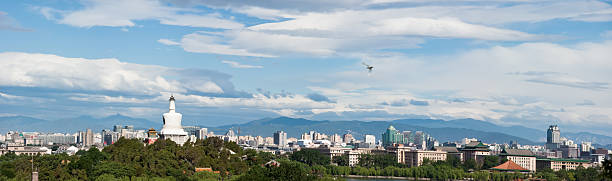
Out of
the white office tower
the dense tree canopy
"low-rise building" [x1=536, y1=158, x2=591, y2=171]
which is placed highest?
the white office tower

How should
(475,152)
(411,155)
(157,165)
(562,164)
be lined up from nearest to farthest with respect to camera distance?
(157,165) < (562,164) < (411,155) < (475,152)

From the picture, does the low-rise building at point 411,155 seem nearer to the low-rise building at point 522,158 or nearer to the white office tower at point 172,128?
the low-rise building at point 522,158

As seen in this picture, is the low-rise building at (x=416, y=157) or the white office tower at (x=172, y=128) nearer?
the white office tower at (x=172, y=128)

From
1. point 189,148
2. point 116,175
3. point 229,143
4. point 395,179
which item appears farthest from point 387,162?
point 116,175

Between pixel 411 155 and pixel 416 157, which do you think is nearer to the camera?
pixel 416 157

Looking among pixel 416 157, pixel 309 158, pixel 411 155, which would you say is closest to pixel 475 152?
pixel 416 157

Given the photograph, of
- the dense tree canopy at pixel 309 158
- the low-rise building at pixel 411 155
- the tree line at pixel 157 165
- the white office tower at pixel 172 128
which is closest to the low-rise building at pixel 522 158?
the low-rise building at pixel 411 155

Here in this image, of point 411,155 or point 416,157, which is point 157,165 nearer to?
point 416,157

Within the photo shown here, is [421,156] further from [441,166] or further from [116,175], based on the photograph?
[116,175]

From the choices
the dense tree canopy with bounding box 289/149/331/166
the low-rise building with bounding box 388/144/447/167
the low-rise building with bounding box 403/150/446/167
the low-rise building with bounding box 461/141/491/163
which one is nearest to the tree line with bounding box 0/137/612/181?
the dense tree canopy with bounding box 289/149/331/166

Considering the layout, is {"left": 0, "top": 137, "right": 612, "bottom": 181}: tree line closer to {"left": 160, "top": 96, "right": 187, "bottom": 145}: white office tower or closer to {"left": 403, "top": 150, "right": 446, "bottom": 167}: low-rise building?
{"left": 160, "top": 96, "right": 187, "bottom": 145}: white office tower
